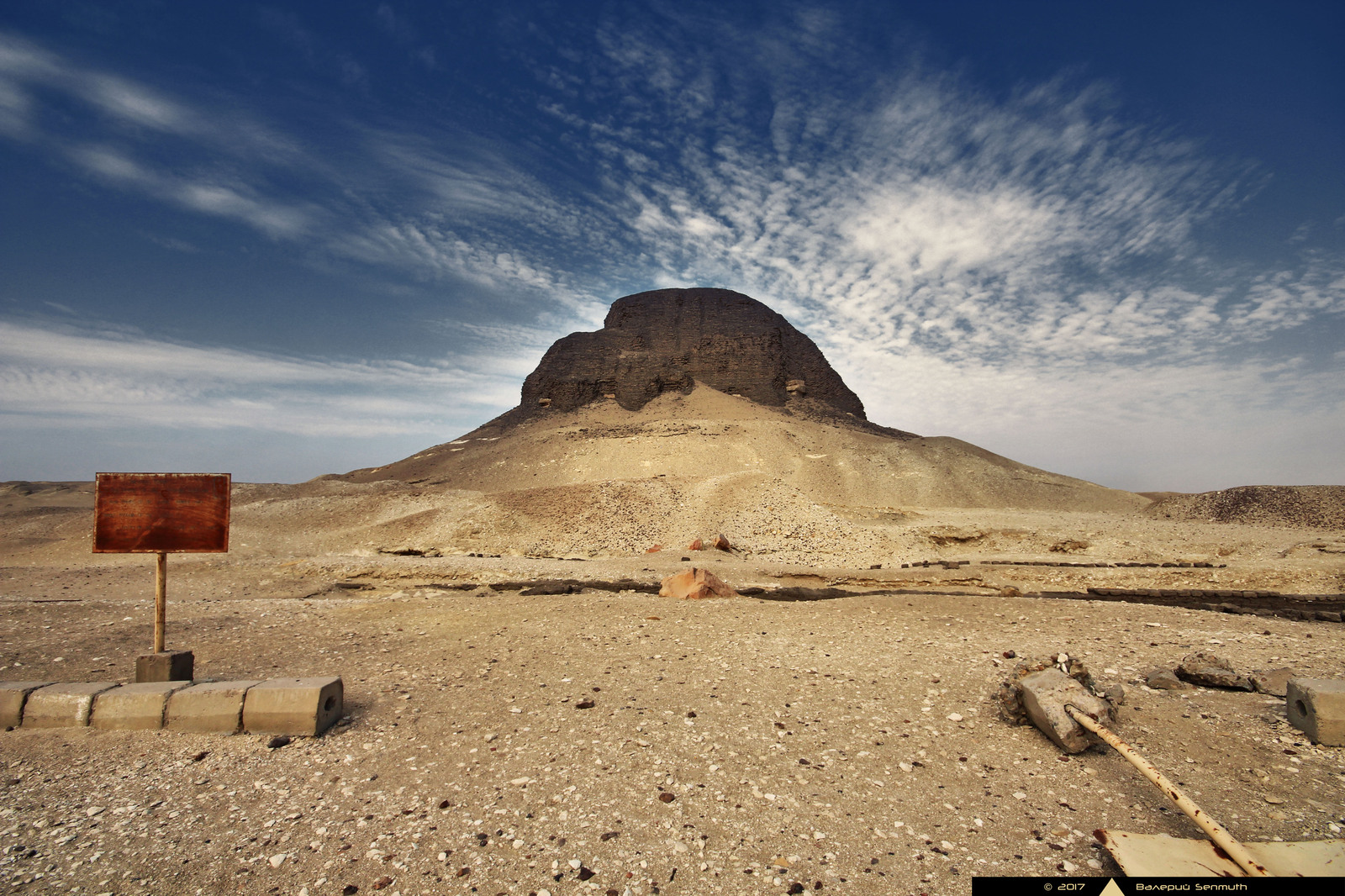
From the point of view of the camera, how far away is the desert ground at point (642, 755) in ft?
11.4

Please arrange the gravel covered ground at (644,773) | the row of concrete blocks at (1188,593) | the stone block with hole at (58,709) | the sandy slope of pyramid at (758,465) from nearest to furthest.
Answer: the gravel covered ground at (644,773), the stone block with hole at (58,709), the row of concrete blocks at (1188,593), the sandy slope of pyramid at (758,465)

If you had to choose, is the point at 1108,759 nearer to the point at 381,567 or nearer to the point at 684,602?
the point at 684,602

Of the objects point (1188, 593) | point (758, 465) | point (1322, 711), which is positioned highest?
point (758, 465)

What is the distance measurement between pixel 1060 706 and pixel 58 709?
889 cm

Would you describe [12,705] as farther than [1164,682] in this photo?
No

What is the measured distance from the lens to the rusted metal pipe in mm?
3146

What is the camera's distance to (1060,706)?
4.95 meters

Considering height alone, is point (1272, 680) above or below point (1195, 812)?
below

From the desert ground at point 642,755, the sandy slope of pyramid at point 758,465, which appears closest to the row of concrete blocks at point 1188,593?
the desert ground at point 642,755

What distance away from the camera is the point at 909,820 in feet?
12.9

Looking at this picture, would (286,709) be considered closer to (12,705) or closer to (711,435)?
(12,705)

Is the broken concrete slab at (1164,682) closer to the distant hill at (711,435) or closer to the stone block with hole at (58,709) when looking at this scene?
the stone block with hole at (58,709)

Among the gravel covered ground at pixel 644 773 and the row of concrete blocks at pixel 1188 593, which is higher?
the gravel covered ground at pixel 644 773

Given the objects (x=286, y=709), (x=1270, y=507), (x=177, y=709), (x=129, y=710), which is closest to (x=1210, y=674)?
(x=286, y=709)
